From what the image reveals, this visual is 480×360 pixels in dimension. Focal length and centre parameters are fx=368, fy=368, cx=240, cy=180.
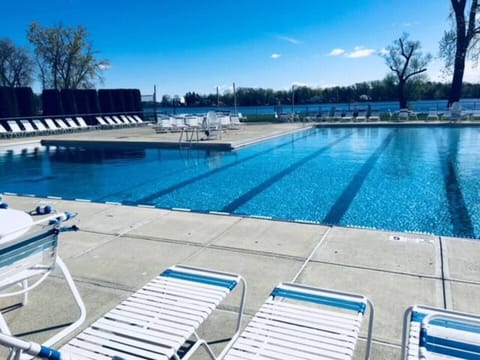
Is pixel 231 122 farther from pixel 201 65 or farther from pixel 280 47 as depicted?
pixel 201 65

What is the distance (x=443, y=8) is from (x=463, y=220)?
18443 millimetres

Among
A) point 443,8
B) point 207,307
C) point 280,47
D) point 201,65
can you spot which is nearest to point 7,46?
point 201,65

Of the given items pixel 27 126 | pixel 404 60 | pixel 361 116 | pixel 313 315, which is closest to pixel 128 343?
pixel 313 315

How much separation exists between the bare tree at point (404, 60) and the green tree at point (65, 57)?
21.2 meters

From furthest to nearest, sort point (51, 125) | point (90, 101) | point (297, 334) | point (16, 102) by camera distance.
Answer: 1. point (90, 101)
2. point (51, 125)
3. point (16, 102)
4. point (297, 334)

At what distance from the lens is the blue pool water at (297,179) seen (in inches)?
205

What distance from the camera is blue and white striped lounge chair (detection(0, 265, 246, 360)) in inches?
52.5

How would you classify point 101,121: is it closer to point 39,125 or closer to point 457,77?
point 39,125

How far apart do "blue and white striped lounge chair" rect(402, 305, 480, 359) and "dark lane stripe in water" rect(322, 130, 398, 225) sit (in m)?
3.38

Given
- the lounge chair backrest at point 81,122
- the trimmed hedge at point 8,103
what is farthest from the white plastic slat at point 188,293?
the lounge chair backrest at point 81,122

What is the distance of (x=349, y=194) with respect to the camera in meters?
6.04

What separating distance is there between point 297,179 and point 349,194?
4.60 ft

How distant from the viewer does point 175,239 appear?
3.49 metres

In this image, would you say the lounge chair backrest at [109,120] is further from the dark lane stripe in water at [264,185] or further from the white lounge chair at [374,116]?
the white lounge chair at [374,116]
